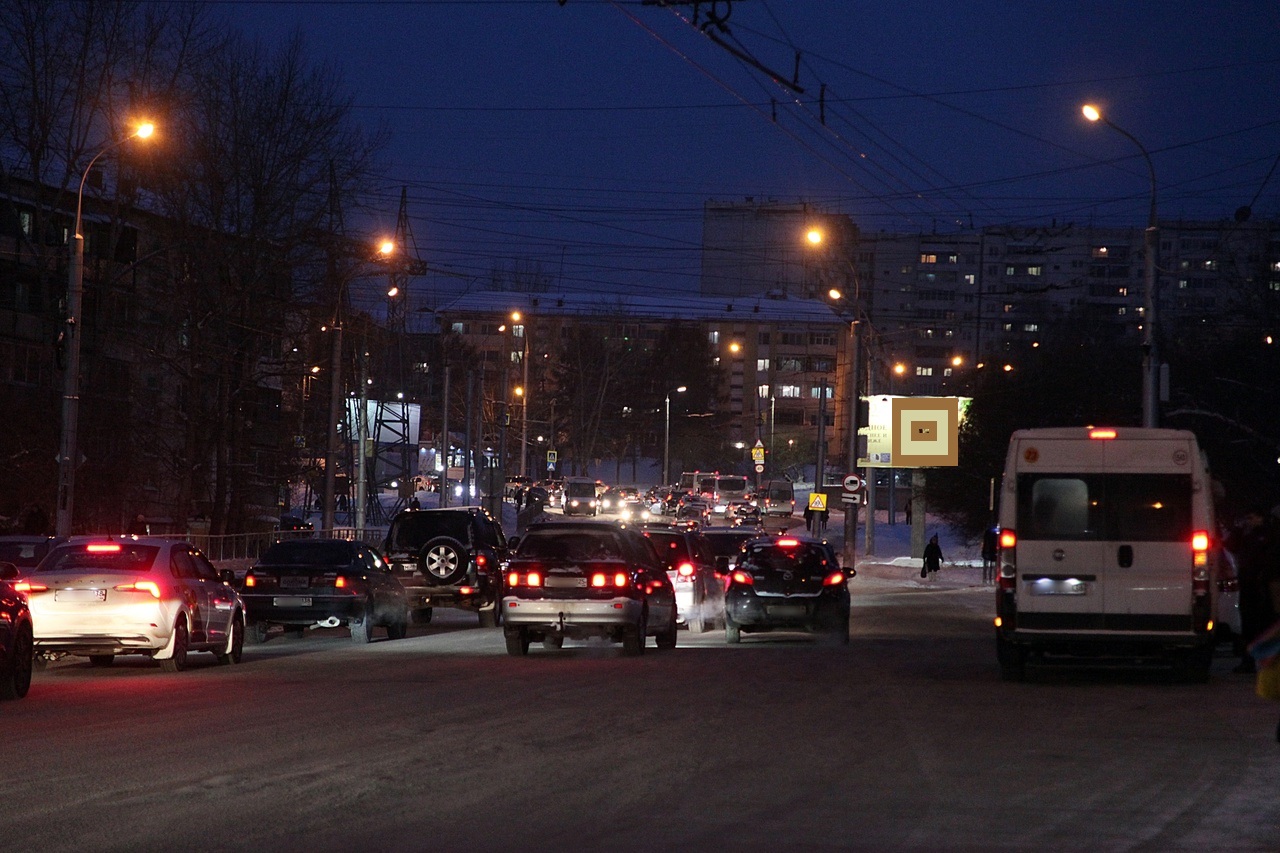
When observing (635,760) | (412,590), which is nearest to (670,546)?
(412,590)

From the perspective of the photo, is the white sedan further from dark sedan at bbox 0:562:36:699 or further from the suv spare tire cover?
the suv spare tire cover

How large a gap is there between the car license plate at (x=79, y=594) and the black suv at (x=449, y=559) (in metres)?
9.52

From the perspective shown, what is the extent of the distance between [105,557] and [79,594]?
30.3 inches

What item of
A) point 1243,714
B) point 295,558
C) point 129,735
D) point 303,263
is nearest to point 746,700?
point 1243,714

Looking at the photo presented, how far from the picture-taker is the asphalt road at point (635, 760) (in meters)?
8.68

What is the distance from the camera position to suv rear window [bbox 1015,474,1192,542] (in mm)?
17234

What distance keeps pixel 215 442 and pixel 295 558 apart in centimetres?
3056

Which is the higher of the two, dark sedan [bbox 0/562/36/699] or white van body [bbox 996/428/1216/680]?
white van body [bbox 996/428/1216/680]

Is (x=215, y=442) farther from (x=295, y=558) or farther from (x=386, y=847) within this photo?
(x=386, y=847)

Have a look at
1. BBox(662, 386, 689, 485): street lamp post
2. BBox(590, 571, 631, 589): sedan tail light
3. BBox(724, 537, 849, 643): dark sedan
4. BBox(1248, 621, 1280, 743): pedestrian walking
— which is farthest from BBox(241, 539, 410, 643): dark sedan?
BBox(662, 386, 689, 485): street lamp post

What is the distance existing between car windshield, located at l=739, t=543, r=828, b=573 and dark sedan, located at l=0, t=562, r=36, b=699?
40.4ft

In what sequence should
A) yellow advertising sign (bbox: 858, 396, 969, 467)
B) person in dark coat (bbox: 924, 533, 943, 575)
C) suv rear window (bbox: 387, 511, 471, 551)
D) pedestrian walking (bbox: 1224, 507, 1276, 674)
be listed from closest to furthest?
pedestrian walking (bbox: 1224, 507, 1276, 674) → suv rear window (bbox: 387, 511, 471, 551) → person in dark coat (bbox: 924, 533, 943, 575) → yellow advertising sign (bbox: 858, 396, 969, 467)

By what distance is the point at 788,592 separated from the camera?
84.1 feet

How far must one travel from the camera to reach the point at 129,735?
40.8ft
